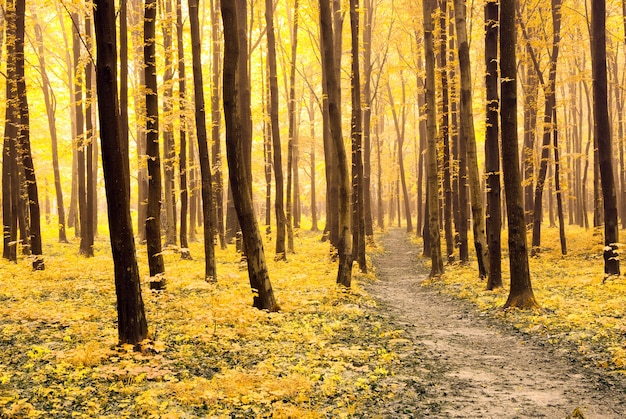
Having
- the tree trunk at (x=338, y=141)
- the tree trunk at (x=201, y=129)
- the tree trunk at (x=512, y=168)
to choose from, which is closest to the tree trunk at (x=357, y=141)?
the tree trunk at (x=338, y=141)

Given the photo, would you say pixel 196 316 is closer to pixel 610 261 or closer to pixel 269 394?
pixel 269 394

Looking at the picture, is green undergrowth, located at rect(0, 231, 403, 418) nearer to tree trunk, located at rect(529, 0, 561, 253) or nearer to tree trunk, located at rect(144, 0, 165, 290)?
tree trunk, located at rect(144, 0, 165, 290)

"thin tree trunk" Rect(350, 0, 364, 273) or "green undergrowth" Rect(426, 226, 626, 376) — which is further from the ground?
"thin tree trunk" Rect(350, 0, 364, 273)

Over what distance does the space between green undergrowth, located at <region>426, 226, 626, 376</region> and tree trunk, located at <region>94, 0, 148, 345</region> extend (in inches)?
286

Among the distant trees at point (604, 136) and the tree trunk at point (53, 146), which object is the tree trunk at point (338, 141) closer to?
the distant trees at point (604, 136)

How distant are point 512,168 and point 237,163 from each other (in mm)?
6589

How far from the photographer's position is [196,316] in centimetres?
1041

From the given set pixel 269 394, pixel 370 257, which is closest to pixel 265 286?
pixel 269 394

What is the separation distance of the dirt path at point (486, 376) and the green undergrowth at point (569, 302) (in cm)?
40

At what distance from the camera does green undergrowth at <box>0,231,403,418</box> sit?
5.96 metres

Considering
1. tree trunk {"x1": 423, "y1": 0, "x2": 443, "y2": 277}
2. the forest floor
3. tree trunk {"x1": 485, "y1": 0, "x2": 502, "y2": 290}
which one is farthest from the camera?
tree trunk {"x1": 423, "y1": 0, "x2": 443, "y2": 277}

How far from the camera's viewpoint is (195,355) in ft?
26.4

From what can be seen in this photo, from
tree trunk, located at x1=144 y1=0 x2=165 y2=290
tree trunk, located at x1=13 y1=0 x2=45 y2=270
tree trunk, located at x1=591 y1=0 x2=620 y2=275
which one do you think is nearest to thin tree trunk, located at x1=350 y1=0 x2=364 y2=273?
tree trunk, located at x1=144 y1=0 x2=165 y2=290

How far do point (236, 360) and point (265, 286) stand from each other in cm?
342
